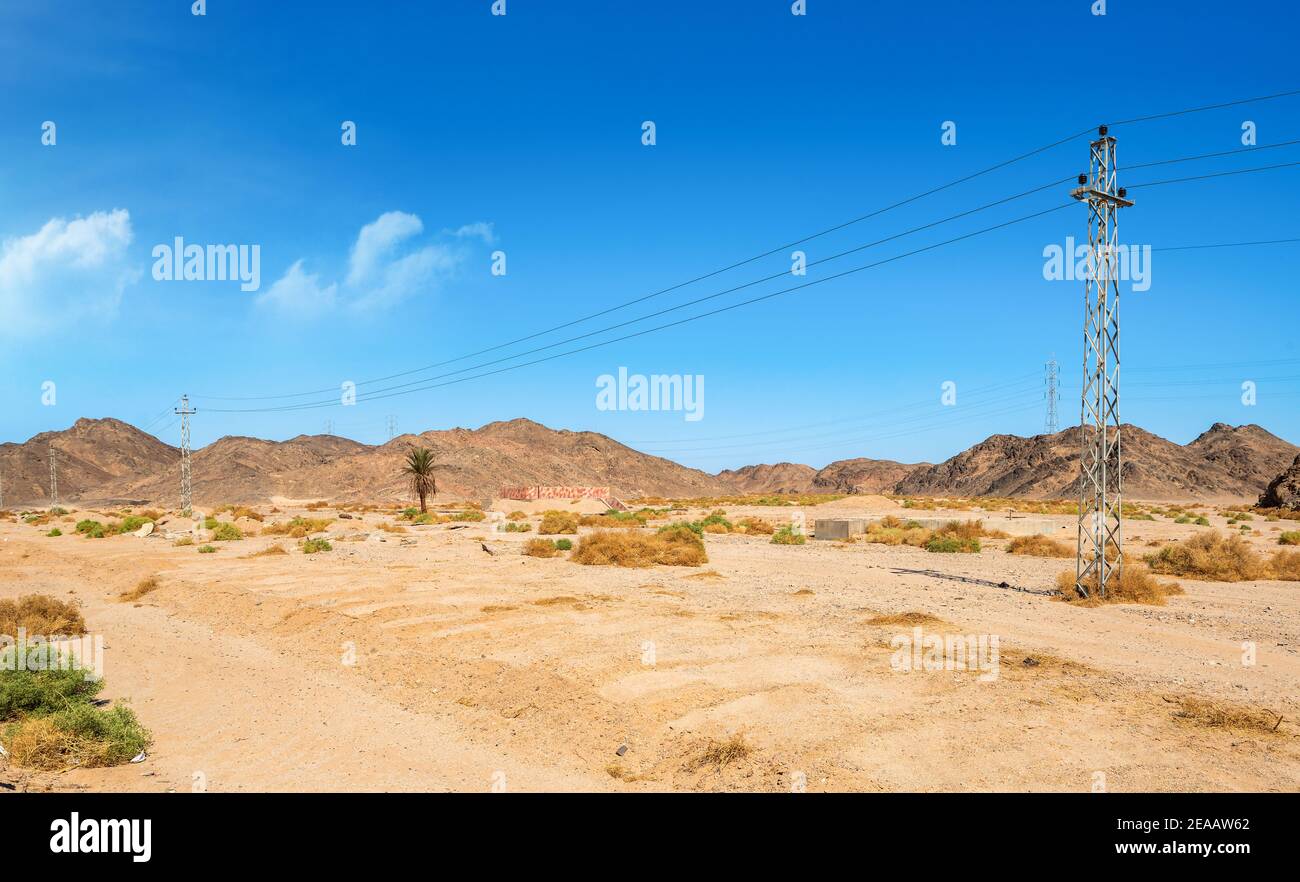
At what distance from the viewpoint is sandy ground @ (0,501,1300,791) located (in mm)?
8047

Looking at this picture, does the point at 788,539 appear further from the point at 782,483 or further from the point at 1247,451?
the point at 782,483

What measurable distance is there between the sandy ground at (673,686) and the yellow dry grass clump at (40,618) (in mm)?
659

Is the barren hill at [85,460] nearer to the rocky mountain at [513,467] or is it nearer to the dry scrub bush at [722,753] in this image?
the rocky mountain at [513,467]

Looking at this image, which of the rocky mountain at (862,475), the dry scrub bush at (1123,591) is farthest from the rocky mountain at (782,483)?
the dry scrub bush at (1123,591)

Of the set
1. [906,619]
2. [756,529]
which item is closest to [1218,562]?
[906,619]

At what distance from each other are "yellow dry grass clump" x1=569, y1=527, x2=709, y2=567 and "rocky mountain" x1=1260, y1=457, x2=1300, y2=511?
60.4 m

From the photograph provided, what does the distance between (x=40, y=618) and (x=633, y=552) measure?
50.3 ft

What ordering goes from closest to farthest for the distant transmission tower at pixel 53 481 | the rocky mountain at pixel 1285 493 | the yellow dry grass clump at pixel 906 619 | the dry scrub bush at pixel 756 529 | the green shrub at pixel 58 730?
the green shrub at pixel 58 730
the yellow dry grass clump at pixel 906 619
the dry scrub bush at pixel 756 529
the rocky mountain at pixel 1285 493
the distant transmission tower at pixel 53 481

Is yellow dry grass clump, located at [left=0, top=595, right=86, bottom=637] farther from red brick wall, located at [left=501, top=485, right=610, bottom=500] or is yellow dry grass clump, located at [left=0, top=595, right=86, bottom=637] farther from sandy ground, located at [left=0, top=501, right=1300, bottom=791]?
red brick wall, located at [left=501, top=485, right=610, bottom=500]

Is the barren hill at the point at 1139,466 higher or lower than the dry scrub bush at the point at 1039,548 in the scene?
higher

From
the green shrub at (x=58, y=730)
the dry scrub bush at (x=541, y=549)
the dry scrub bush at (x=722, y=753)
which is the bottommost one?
the dry scrub bush at (x=722, y=753)

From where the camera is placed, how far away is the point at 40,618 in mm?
16203

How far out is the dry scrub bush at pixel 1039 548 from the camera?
2830cm
